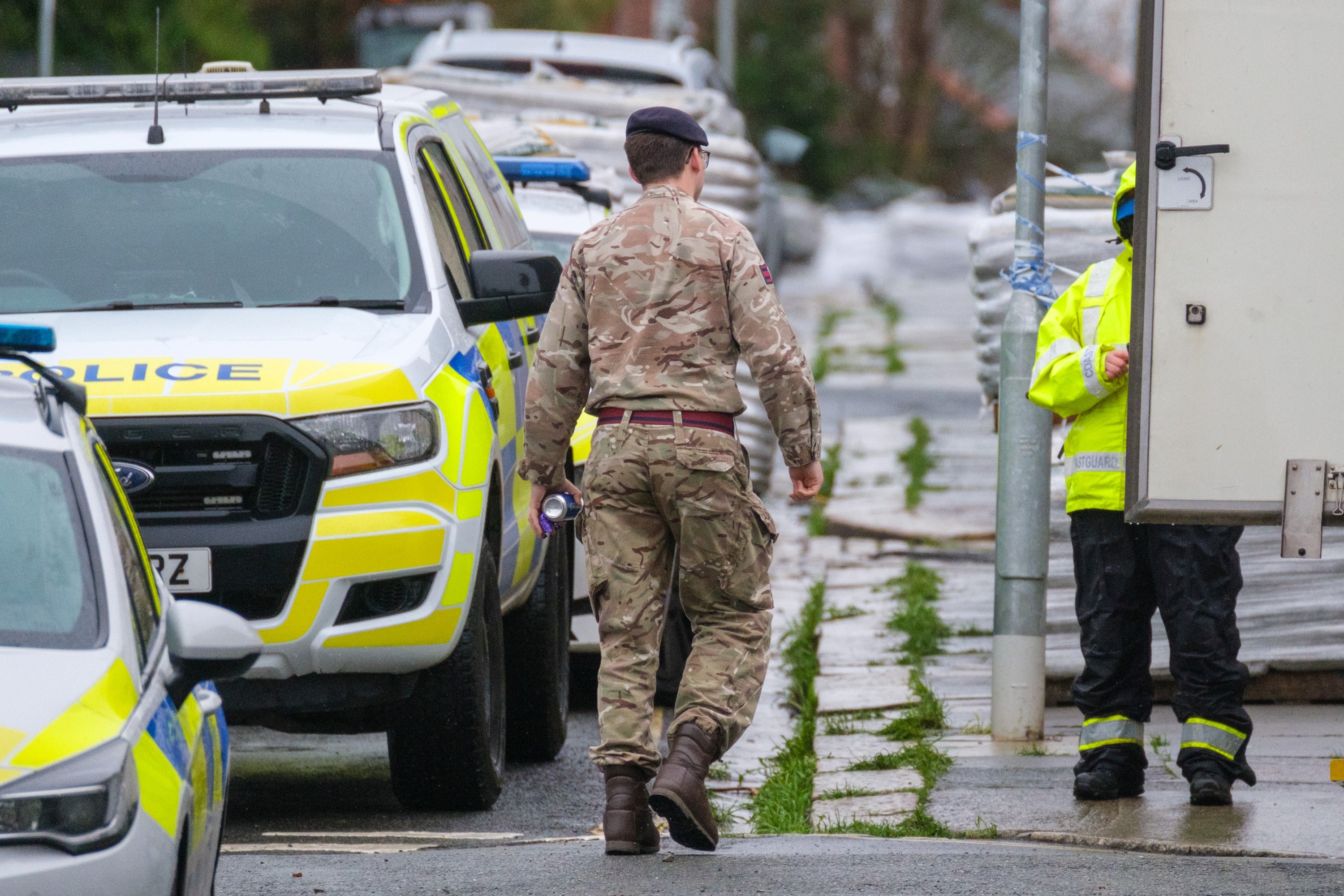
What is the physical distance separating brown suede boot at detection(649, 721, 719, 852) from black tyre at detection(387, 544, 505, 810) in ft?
2.55

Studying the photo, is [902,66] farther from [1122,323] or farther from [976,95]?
[1122,323]

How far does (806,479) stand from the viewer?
5.73m

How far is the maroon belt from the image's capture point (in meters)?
5.66

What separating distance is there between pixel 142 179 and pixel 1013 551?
3073 mm

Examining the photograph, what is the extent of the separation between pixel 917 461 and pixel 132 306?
29.1 ft

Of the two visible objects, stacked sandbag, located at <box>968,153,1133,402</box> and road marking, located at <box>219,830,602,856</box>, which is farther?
stacked sandbag, located at <box>968,153,1133,402</box>

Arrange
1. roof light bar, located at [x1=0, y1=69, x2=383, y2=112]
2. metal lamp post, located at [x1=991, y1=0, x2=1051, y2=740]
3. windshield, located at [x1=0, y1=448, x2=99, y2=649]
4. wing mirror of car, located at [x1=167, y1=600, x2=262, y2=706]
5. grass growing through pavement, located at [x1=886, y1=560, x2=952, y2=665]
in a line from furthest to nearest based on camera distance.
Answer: grass growing through pavement, located at [x1=886, y1=560, x2=952, y2=665], metal lamp post, located at [x1=991, y1=0, x2=1051, y2=740], roof light bar, located at [x1=0, y1=69, x2=383, y2=112], wing mirror of car, located at [x1=167, y1=600, x2=262, y2=706], windshield, located at [x1=0, y1=448, x2=99, y2=649]

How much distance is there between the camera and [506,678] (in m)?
7.52

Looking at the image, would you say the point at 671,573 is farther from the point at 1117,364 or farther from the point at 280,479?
the point at 1117,364

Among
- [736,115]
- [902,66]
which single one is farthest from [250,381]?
[902,66]

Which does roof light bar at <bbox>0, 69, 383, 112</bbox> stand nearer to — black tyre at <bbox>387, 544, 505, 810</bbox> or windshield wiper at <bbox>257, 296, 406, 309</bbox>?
windshield wiper at <bbox>257, 296, 406, 309</bbox>

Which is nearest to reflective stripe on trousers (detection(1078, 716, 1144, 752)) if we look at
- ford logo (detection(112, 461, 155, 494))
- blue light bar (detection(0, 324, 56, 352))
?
ford logo (detection(112, 461, 155, 494))

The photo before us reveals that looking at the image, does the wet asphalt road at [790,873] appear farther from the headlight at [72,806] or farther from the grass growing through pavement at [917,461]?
the grass growing through pavement at [917,461]

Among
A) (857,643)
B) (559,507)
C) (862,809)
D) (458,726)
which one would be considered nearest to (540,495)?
(559,507)
